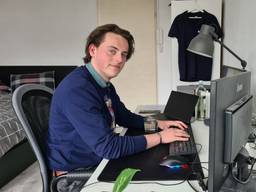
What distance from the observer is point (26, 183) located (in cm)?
265

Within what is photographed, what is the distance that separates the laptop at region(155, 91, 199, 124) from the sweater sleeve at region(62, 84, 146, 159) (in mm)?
671

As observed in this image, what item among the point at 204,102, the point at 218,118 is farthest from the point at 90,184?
the point at 204,102

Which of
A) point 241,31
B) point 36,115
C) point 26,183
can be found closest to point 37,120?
point 36,115

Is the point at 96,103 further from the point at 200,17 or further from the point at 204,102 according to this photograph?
the point at 200,17

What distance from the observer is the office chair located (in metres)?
1.34

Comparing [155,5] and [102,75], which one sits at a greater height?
[155,5]

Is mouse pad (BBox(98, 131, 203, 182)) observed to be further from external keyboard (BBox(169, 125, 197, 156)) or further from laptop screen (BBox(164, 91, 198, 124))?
laptop screen (BBox(164, 91, 198, 124))

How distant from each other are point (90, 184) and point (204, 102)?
1.21 metres

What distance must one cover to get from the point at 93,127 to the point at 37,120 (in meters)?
0.40

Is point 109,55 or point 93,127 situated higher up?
point 109,55

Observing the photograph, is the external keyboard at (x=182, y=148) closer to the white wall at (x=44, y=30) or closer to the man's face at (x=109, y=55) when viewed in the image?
the man's face at (x=109, y=55)

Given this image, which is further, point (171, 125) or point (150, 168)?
point (171, 125)

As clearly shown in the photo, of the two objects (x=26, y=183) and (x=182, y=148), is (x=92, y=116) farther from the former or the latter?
(x=26, y=183)

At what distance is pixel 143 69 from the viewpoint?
13.4ft
